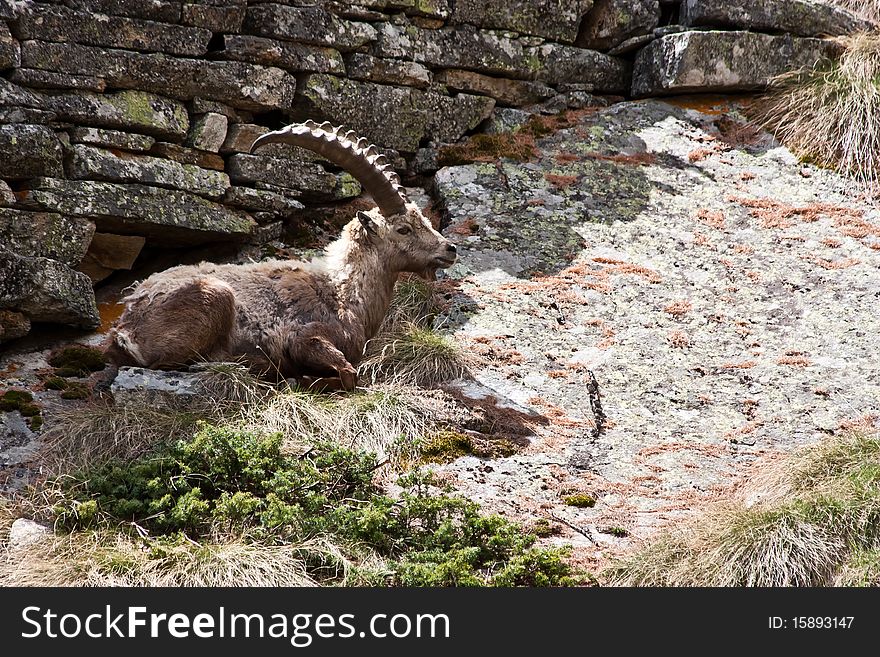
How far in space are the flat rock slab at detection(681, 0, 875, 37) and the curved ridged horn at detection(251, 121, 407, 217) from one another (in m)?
5.13

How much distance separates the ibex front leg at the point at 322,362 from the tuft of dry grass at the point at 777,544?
278cm

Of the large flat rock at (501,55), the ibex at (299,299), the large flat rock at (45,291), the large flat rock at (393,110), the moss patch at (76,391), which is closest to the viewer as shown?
the moss patch at (76,391)

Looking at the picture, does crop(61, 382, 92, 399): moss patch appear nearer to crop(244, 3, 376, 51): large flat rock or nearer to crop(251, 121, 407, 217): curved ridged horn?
crop(251, 121, 407, 217): curved ridged horn

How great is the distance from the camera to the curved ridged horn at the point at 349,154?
27.0 feet

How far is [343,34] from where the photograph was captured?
10086 mm

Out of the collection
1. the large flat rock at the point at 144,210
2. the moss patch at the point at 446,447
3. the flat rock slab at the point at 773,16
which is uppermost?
the flat rock slab at the point at 773,16

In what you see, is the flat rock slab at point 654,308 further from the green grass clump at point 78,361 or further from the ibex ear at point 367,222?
the green grass clump at point 78,361

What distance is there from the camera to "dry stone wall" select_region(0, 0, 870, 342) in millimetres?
8227

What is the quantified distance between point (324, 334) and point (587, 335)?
241 cm

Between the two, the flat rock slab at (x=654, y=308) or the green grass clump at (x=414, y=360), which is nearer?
the flat rock slab at (x=654, y=308)

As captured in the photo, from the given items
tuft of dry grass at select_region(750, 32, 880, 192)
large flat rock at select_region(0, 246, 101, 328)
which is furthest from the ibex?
tuft of dry grass at select_region(750, 32, 880, 192)

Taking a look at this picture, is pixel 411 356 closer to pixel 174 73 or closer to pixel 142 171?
pixel 142 171

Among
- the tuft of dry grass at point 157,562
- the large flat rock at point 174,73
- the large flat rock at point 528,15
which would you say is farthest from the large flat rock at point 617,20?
the tuft of dry grass at point 157,562

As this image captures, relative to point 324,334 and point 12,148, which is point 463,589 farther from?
point 12,148
